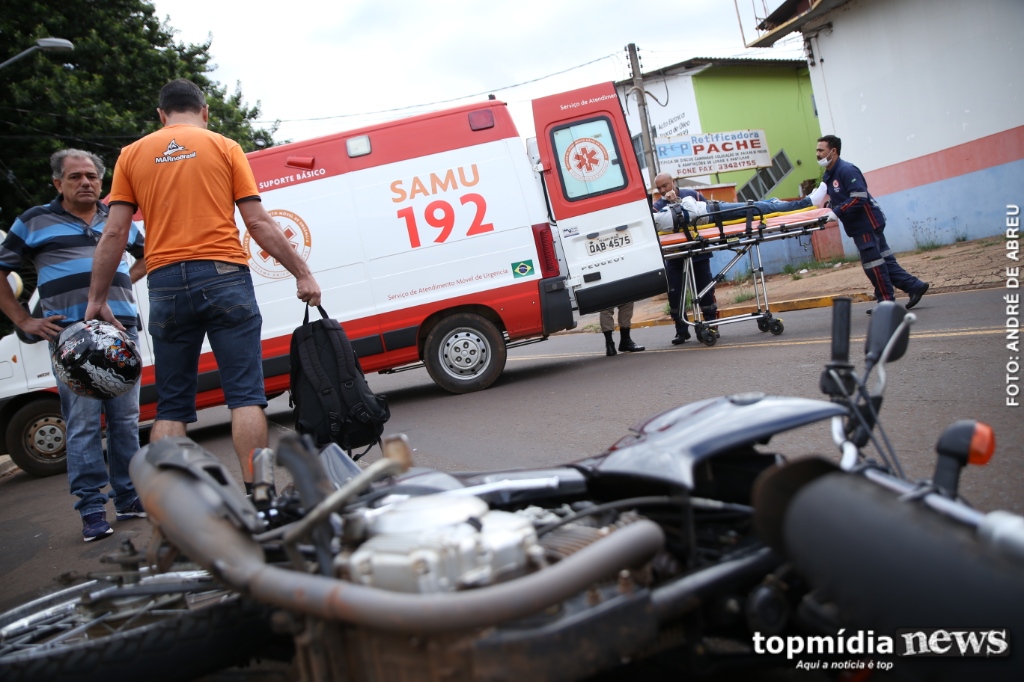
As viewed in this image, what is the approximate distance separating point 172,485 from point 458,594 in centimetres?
97

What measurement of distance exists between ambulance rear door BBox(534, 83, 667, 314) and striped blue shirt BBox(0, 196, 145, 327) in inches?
188

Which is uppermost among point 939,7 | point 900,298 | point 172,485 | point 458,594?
point 939,7

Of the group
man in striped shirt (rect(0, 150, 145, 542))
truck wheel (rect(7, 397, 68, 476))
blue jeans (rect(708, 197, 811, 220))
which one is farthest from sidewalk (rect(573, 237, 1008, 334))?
man in striped shirt (rect(0, 150, 145, 542))

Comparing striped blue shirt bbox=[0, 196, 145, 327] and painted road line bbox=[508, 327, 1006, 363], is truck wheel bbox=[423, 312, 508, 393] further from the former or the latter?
striped blue shirt bbox=[0, 196, 145, 327]

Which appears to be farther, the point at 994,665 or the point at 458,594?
the point at 458,594

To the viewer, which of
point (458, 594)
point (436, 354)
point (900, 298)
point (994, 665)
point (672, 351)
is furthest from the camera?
point (900, 298)

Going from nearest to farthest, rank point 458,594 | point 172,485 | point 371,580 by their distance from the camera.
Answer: point 458,594, point 371,580, point 172,485

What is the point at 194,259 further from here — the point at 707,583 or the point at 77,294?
the point at 707,583

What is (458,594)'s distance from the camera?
145 cm

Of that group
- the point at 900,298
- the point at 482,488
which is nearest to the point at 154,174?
the point at 482,488

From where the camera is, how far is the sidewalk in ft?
35.0

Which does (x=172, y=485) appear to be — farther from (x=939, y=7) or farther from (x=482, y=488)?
(x=939, y=7)

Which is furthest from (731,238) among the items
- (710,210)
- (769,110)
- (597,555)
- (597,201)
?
(769,110)

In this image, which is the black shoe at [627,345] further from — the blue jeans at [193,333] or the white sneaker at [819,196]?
the blue jeans at [193,333]
